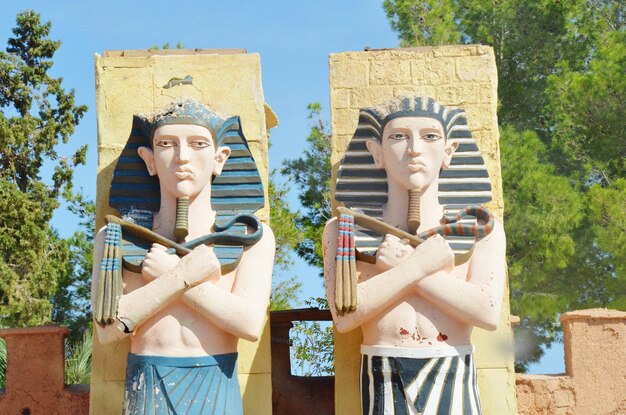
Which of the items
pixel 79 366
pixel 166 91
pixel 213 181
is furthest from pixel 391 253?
pixel 79 366

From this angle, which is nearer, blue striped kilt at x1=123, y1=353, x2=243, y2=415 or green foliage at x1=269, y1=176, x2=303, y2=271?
blue striped kilt at x1=123, y1=353, x2=243, y2=415

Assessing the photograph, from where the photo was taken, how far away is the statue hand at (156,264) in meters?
4.87

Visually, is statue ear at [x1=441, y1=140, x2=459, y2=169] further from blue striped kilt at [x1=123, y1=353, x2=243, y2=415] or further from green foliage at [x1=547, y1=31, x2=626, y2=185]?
green foliage at [x1=547, y1=31, x2=626, y2=185]

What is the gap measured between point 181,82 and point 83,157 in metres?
7.42

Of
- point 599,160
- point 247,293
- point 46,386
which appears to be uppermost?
point 599,160

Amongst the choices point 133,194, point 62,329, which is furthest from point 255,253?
point 62,329

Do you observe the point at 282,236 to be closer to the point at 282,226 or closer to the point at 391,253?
the point at 282,226

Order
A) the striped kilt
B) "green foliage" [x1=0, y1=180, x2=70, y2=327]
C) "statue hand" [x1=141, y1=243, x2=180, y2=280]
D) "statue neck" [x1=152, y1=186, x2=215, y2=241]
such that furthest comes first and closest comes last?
"green foliage" [x1=0, y1=180, x2=70, y2=327]
"statue neck" [x1=152, y1=186, x2=215, y2=241]
"statue hand" [x1=141, y1=243, x2=180, y2=280]
the striped kilt

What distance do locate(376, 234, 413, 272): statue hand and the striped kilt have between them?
1.34ft

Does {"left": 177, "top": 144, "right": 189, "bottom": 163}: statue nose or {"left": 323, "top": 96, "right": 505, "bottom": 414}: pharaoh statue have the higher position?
{"left": 177, "top": 144, "right": 189, "bottom": 163}: statue nose

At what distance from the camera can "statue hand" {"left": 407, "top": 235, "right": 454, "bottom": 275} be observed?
4.80 meters

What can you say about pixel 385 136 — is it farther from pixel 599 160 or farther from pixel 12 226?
pixel 12 226

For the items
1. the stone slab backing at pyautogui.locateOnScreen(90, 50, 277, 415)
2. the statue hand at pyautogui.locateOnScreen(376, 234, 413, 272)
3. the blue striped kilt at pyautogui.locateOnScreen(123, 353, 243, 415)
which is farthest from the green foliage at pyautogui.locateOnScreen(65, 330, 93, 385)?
the statue hand at pyautogui.locateOnScreen(376, 234, 413, 272)

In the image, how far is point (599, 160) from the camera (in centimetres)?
1134
